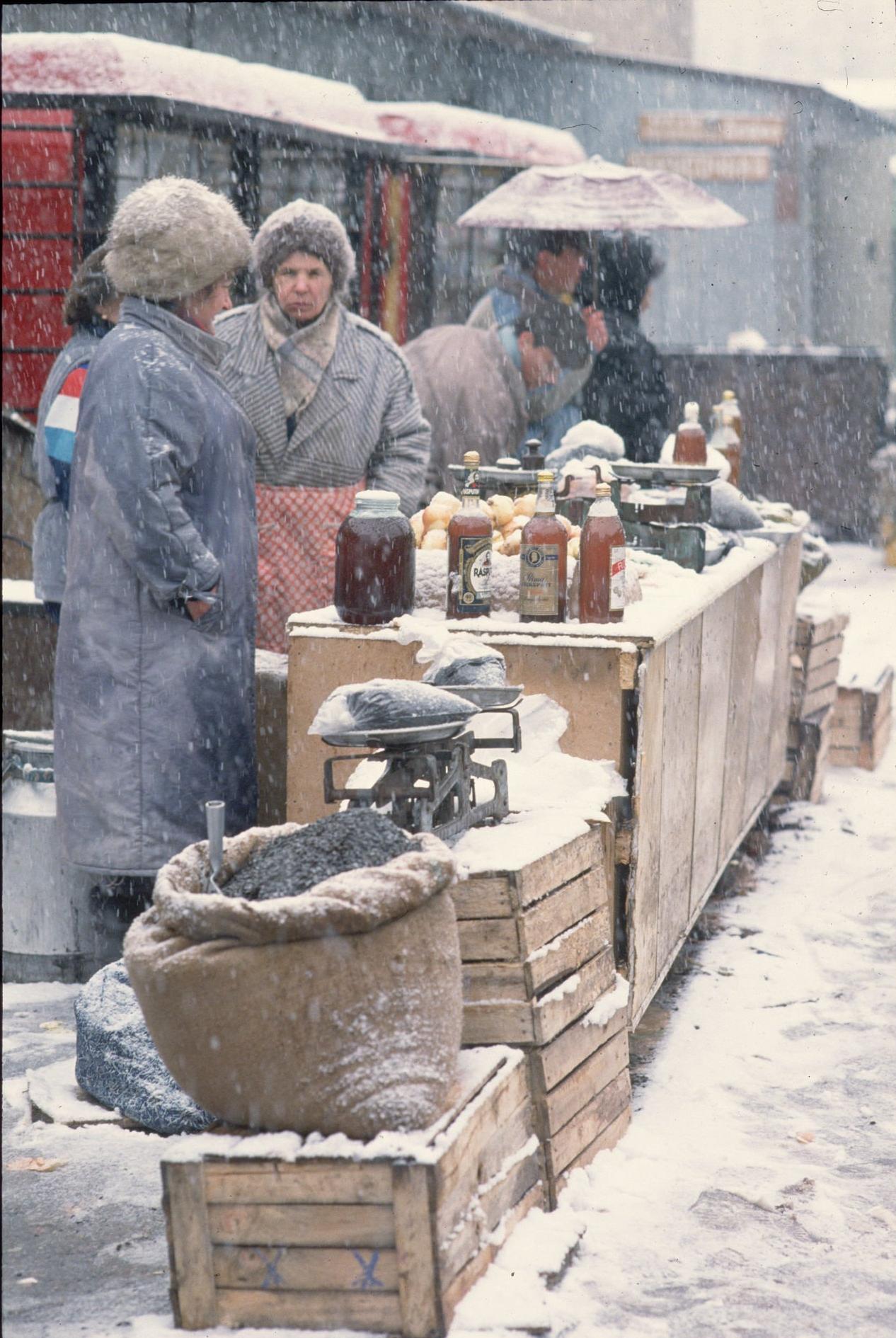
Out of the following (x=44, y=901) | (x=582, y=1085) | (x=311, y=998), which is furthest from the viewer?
(x=44, y=901)

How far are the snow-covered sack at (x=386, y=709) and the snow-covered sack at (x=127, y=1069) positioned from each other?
928mm

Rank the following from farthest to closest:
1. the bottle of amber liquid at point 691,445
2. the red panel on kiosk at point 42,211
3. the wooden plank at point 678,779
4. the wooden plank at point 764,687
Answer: the red panel on kiosk at point 42,211 → the bottle of amber liquid at point 691,445 → the wooden plank at point 764,687 → the wooden plank at point 678,779

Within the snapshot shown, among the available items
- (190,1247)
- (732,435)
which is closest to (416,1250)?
(190,1247)

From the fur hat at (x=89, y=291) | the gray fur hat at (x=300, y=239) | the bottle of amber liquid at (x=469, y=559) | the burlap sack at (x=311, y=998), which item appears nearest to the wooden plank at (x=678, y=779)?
the bottle of amber liquid at (x=469, y=559)

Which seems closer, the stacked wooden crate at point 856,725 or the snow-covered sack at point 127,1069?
the snow-covered sack at point 127,1069

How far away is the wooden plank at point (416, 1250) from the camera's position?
9.66 feet

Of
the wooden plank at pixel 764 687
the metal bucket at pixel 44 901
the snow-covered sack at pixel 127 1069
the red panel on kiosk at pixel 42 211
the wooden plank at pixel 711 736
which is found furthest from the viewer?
the red panel on kiosk at pixel 42 211

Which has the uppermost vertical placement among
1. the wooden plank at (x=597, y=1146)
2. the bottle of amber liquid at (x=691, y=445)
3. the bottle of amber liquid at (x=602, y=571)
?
the bottle of amber liquid at (x=691, y=445)

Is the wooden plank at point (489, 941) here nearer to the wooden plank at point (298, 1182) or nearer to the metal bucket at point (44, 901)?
the wooden plank at point (298, 1182)

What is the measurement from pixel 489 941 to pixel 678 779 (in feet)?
4.77

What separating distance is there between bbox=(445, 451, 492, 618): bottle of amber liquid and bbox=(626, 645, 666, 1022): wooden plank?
1.61ft

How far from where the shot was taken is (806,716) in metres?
7.71

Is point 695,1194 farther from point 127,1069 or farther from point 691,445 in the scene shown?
point 691,445

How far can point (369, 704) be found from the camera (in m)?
3.49
